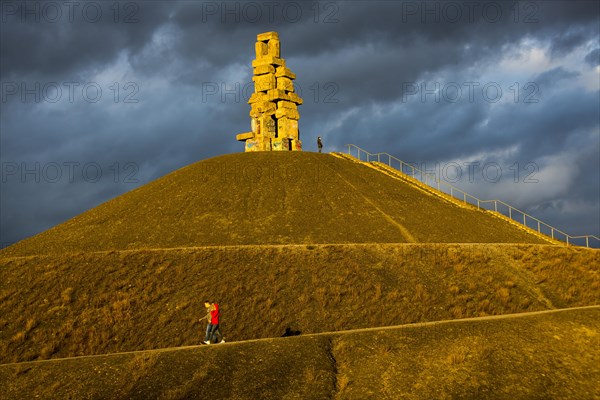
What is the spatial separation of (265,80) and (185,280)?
37372 mm

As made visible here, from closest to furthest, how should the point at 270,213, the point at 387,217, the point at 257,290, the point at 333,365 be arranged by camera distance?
the point at 333,365
the point at 257,290
the point at 387,217
the point at 270,213

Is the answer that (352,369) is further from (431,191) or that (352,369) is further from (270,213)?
(431,191)

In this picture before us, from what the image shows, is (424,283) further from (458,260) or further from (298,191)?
(298,191)

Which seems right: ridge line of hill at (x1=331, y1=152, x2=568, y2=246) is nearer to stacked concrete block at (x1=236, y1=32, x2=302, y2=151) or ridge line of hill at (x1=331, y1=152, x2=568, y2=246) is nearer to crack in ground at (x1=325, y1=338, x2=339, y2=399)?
stacked concrete block at (x1=236, y1=32, x2=302, y2=151)

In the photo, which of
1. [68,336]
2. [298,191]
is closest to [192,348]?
[68,336]

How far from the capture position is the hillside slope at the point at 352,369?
21.4 metres

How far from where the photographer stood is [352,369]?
22859 mm

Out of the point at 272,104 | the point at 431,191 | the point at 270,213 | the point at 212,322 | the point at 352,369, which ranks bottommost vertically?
the point at 352,369

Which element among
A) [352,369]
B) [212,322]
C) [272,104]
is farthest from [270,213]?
[352,369]

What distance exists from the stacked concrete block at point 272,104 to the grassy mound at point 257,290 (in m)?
29.4

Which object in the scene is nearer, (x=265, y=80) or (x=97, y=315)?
(x=97, y=315)

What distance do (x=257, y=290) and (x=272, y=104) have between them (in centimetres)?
3657

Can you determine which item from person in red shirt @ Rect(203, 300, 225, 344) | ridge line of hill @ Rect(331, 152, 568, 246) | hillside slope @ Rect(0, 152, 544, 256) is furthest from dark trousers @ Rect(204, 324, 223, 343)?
ridge line of hill @ Rect(331, 152, 568, 246)

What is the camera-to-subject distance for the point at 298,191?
2231 inches
